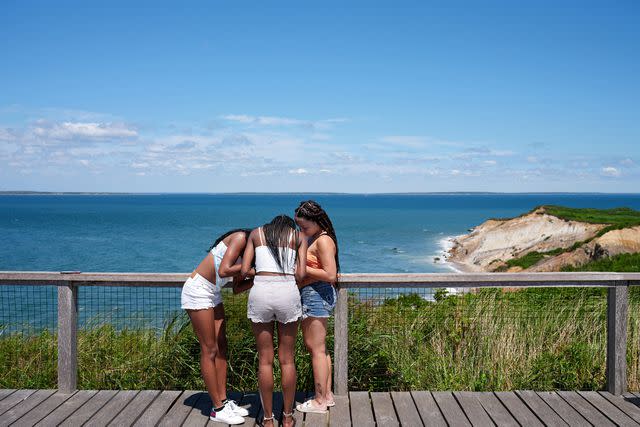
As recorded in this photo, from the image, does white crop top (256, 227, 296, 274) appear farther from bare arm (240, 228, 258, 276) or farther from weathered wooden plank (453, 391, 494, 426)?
weathered wooden plank (453, 391, 494, 426)

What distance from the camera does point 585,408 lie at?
502cm

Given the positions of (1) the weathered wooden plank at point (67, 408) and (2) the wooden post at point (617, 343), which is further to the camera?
(2) the wooden post at point (617, 343)

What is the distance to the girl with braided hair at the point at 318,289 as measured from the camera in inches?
183

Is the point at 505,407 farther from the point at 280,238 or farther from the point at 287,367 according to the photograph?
the point at 280,238

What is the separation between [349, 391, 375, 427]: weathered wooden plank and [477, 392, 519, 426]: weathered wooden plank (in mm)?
1028

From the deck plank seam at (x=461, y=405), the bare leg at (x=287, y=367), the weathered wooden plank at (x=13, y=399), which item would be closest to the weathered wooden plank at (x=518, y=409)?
the deck plank seam at (x=461, y=405)

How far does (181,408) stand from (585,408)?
3.58m

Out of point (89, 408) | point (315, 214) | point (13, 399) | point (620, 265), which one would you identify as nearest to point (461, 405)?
point (315, 214)

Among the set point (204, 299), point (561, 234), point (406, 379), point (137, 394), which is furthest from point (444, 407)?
point (561, 234)

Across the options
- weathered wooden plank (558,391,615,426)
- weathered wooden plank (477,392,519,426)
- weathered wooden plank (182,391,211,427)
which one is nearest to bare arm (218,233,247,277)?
weathered wooden plank (182,391,211,427)

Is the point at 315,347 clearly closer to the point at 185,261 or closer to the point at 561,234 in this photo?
the point at 561,234

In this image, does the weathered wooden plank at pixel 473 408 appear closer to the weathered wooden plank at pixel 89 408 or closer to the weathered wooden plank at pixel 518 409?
the weathered wooden plank at pixel 518 409

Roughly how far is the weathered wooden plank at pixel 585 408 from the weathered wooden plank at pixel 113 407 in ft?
13.2

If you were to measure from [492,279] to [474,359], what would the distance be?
3.62ft
